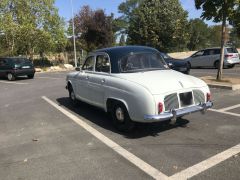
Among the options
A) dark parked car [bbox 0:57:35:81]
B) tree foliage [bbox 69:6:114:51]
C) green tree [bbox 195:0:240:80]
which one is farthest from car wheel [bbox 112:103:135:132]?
tree foliage [bbox 69:6:114:51]

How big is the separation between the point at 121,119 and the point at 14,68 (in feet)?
48.3

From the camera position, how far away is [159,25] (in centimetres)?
3984

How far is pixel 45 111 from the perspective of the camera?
31.1ft

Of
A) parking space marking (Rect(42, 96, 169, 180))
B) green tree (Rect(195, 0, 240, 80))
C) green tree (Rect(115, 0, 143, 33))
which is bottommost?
parking space marking (Rect(42, 96, 169, 180))

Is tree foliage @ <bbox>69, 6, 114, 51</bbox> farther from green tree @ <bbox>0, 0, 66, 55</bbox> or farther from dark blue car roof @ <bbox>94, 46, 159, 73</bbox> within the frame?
dark blue car roof @ <bbox>94, 46, 159, 73</bbox>

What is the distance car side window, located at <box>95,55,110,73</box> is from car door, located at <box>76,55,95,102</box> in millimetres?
286

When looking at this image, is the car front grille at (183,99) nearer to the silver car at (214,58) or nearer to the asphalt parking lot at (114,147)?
the asphalt parking lot at (114,147)

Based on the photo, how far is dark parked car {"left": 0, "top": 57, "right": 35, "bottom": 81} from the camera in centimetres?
2011

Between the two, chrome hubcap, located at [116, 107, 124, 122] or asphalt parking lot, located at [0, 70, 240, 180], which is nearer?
asphalt parking lot, located at [0, 70, 240, 180]

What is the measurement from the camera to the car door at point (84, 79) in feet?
27.7

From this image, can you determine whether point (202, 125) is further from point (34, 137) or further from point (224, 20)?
point (224, 20)

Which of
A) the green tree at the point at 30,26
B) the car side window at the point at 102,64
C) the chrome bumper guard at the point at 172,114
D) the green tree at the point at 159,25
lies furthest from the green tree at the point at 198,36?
the chrome bumper guard at the point at 172,114

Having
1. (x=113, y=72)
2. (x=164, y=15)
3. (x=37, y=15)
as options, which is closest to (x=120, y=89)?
(x=113, y=72)

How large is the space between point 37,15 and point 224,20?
971 inches
